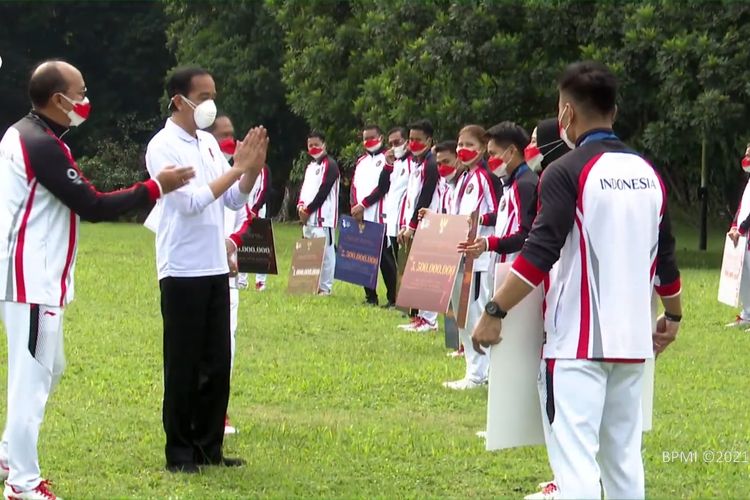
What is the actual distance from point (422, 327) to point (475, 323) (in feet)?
11.8

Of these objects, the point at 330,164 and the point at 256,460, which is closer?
the point at 256,460

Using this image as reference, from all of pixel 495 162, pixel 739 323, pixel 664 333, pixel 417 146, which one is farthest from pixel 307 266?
pixel 664 333

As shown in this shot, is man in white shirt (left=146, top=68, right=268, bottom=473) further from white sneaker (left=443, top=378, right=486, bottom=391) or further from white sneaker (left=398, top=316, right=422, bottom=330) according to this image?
white sneaker (left=398, top=316, right=422, bottom=330)

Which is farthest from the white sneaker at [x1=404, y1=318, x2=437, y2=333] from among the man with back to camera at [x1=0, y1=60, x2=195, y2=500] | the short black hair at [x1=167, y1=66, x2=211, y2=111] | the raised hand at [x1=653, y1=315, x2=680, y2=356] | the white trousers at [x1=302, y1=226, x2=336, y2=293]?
the raised hand at [x1=653, y1=315, x2=680, y2=356]

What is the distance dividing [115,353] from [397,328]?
3.51 m

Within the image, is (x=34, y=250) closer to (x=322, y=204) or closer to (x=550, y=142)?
(x=550, y=142)

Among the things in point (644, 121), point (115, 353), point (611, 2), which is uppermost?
point (611, 2)

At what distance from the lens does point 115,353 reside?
38.8 feet

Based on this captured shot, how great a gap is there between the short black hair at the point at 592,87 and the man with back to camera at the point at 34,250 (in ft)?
7.50

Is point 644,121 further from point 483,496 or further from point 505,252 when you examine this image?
point 483,496

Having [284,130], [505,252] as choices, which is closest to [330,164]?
[505,252]

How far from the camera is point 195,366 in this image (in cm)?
731

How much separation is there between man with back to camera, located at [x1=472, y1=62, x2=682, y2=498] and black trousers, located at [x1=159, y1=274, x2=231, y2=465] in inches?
92.2

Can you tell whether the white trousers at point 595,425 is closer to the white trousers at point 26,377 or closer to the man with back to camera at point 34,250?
the man with back to camera at point 34,250
